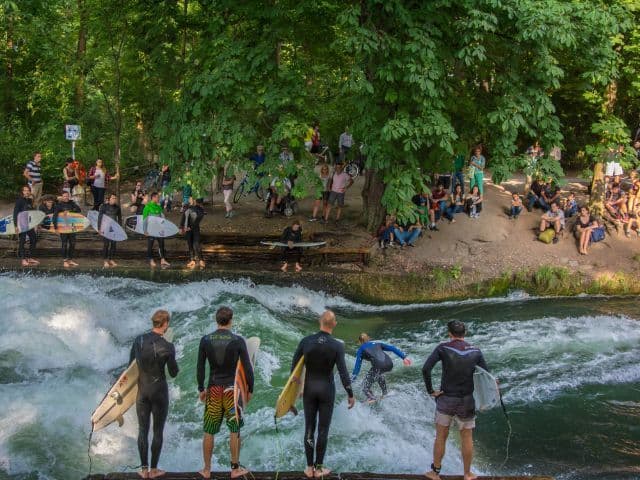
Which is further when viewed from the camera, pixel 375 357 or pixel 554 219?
pixel 554 219

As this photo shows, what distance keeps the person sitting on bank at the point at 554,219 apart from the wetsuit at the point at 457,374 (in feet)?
35.0

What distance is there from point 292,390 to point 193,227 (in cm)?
852

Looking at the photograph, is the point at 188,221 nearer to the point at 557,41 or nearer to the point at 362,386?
the point at 362,386

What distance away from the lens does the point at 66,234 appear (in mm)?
14844

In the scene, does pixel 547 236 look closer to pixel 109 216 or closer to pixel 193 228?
pixel 193 228

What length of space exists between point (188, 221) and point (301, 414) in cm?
668

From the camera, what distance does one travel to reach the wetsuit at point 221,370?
6441 millimetres

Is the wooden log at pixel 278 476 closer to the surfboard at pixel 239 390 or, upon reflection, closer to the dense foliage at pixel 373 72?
the surfboard at pixel 239 390

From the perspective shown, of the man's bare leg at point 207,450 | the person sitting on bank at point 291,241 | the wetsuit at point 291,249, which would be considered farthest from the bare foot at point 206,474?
the wetsuit at point 291,249

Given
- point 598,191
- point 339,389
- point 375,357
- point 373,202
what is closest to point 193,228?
point 373,202

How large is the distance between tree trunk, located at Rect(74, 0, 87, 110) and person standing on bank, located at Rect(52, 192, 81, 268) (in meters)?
4.42

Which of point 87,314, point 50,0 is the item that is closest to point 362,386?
point 87,314

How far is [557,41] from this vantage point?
13359 mm

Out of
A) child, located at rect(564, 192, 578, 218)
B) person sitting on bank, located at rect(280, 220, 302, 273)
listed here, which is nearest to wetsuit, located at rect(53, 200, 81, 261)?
person sitting on bank, located at rect(280, 220, 302, 273)
